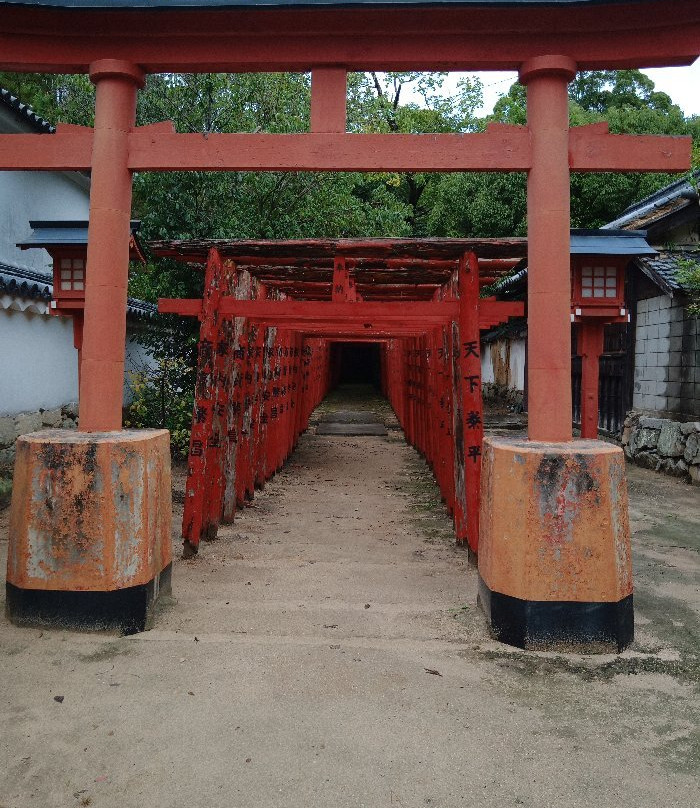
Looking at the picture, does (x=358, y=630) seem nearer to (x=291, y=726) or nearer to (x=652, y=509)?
(x=291, y=726)

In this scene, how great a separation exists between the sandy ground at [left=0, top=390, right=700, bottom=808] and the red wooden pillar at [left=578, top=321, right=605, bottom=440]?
2654 millimetres

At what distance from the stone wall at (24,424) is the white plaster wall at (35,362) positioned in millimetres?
102

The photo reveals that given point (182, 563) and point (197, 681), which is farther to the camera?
point (182, 563)

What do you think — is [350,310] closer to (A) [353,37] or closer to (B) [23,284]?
(A) [353,37]

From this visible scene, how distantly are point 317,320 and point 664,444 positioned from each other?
664 centimetres

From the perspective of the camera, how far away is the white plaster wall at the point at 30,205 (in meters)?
8.92

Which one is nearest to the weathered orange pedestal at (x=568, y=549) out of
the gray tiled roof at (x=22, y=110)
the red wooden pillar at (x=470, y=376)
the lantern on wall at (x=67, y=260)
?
the red wooden pillar at (x=470, y=376)

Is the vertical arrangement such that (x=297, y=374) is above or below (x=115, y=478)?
above

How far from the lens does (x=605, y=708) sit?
2961 mm

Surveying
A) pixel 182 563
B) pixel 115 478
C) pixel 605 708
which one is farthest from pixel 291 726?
pixel 182 563

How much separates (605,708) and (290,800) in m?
1.57

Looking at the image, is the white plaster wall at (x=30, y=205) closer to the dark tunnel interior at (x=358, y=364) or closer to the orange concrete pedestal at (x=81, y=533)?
the orange concrete pedestal at (x=81, y=533)

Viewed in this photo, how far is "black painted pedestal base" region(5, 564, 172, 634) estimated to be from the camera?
3.69 metres

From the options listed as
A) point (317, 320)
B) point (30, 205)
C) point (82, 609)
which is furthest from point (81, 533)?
point (30, 205)
